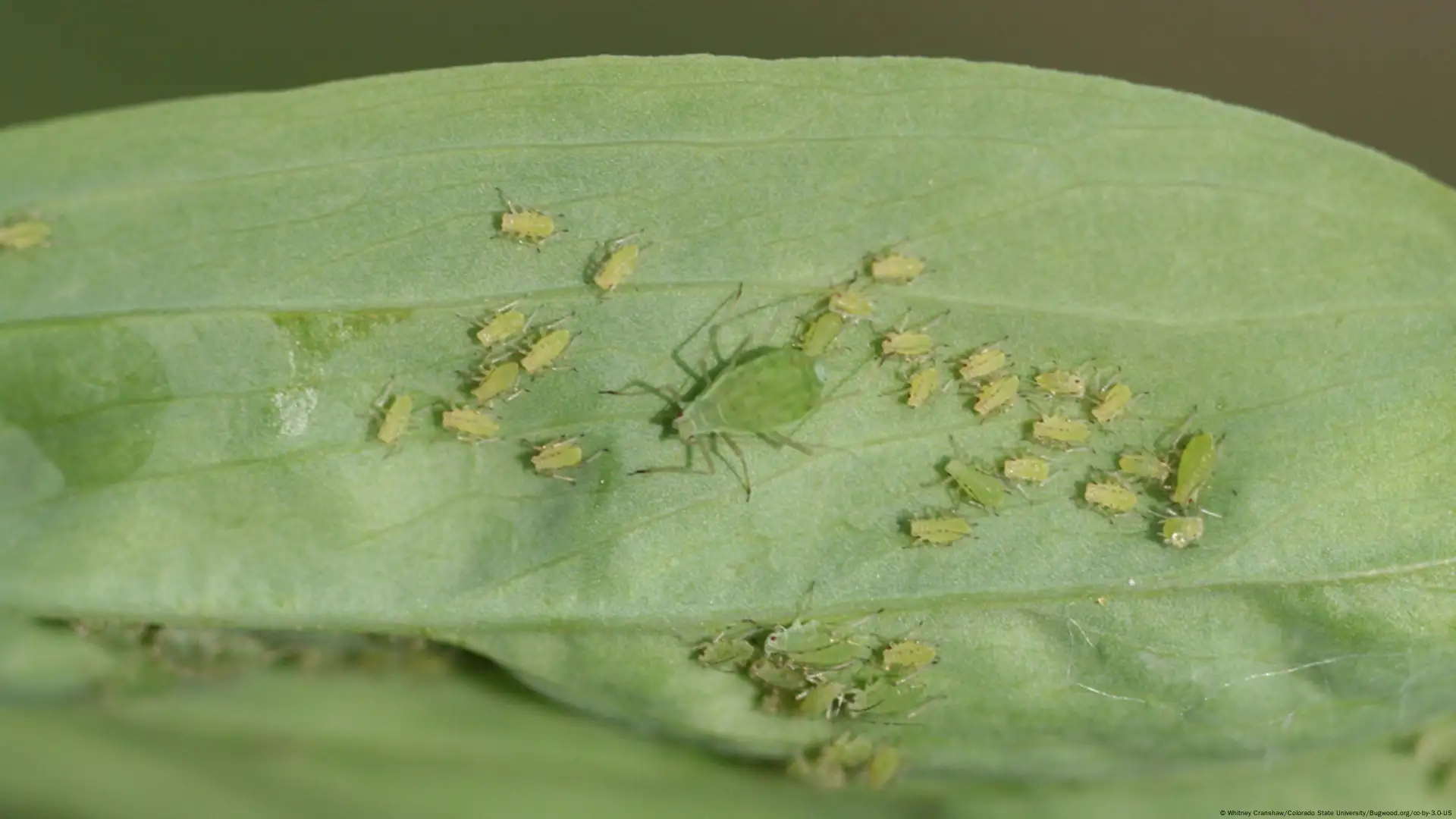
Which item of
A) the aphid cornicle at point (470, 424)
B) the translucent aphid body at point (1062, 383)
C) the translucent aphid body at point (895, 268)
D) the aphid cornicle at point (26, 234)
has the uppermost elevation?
the aphid cornicle at point (26, 234)

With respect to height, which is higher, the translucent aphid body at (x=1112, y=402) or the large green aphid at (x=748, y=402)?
the large green aphid at (x=748, y=402)

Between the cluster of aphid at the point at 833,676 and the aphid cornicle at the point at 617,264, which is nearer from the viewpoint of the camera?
the aphid cornicle at the point at 617,264

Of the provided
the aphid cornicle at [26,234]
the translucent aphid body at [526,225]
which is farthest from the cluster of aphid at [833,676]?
the aphid cornicle at [26,234]

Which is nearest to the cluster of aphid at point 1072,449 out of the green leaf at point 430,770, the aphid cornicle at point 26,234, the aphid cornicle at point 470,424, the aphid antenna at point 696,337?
the aphid antenna at point 696,337

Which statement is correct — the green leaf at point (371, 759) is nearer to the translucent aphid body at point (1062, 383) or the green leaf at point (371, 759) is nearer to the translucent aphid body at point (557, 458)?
the translucent aphid body at point (557, 458)

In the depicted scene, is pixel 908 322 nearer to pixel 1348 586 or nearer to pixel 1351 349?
pixel 1351 349

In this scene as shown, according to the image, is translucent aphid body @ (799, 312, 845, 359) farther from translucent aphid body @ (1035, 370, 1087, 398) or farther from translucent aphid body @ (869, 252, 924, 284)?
translucent aphid body @ (1035, 370, 1087, 398)

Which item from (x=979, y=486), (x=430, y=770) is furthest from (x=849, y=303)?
(x=430, y=770)

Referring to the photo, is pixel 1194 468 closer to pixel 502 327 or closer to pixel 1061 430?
pixel 1061 430
